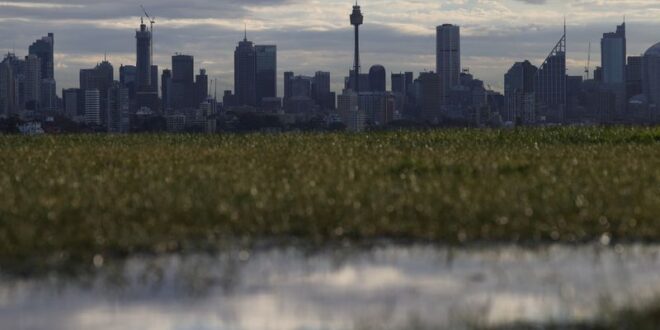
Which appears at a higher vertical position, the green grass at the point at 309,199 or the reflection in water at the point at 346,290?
the green grass at the point at 309,199

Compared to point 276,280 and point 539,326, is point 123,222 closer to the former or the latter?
point 276,280

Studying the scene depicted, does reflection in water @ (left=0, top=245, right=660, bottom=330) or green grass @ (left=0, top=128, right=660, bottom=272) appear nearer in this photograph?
reflection in water @ (left=0, top=245, right=660, bottom=330)

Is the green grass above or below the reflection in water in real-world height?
above

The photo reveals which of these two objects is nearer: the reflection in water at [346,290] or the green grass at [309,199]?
the reflection in water at [346,290]

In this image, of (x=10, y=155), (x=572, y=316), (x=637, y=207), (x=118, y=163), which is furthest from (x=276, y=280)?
(x=10, y=155)
